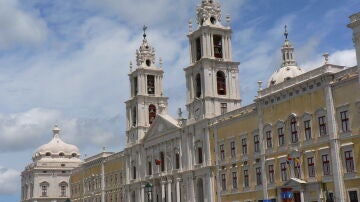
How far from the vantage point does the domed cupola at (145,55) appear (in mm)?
76000

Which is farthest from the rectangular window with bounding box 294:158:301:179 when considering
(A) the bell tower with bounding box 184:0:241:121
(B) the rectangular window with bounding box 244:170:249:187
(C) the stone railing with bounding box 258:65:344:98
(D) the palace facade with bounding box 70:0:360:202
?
(A) the bell tower with bounding box 184:0:241:121

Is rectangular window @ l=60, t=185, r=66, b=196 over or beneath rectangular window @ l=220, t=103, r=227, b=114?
beneath

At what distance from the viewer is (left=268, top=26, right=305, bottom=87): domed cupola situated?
73.0 meters

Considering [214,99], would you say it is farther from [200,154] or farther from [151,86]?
[151,86]

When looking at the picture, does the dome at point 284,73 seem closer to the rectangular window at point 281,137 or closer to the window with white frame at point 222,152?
Result: the window with white frame at point 222,152

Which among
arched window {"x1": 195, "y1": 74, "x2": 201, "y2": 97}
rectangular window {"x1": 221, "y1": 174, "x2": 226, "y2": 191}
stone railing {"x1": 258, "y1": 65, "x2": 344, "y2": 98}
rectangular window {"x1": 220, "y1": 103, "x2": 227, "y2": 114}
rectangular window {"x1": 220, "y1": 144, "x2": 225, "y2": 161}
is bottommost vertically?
rectangular window {"x1": 221, "y1": 174, "x2": 226, "y2": 191}

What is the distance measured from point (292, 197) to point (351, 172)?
564 cm

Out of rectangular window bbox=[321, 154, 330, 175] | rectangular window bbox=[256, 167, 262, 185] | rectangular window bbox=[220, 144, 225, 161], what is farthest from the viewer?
rectangular window bbox=[220, 144, 225, 161]

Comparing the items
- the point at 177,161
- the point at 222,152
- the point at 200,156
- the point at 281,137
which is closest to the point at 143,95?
the point at 177,161

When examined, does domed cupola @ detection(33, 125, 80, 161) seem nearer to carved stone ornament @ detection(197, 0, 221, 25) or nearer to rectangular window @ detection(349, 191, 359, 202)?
carved stone ornament @ detection(197, 0, 221, 25)

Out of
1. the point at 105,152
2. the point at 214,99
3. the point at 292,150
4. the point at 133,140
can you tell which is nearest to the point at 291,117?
the point at 292,150

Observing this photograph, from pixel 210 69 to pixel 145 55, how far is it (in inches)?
722

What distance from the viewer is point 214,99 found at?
59.1 meters

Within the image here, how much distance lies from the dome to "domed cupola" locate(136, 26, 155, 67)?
16.1m
